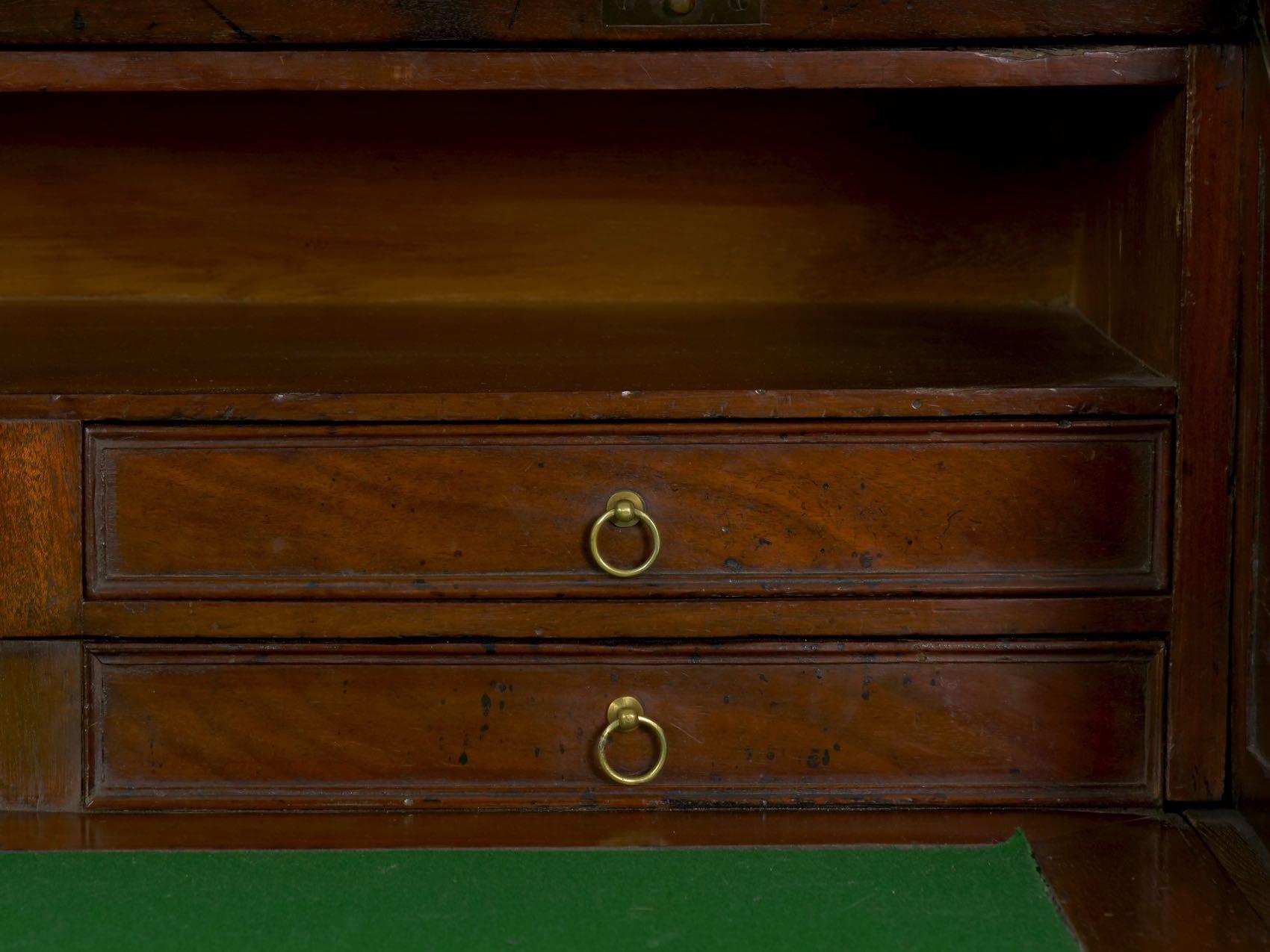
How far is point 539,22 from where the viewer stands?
1179mm

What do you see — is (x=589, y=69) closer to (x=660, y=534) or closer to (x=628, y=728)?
(x=660, y=534)

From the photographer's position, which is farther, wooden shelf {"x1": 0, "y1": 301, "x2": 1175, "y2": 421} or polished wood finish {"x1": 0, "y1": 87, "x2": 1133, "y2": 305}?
polished wood finish {"x1": 0, "y1": 87, "x2": 1133, "y2": 305}

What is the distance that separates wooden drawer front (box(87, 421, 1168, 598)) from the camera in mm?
1195

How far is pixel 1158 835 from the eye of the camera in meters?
1.19

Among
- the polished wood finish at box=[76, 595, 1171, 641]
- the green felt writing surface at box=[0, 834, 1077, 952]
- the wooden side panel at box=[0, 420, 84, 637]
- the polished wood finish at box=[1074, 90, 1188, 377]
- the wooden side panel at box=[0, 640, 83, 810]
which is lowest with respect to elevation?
the green felt writing surface at box=[0, 834, 1077, 952]

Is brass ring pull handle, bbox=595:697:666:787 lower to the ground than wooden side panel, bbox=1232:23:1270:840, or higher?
lower

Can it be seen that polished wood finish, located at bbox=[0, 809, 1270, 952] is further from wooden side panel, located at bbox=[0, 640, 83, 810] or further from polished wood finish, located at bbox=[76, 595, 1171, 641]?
polished wood finish, located at bbox=[76, 595, 1171, 641]

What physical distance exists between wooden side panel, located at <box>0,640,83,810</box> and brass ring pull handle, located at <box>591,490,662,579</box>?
0.47 m

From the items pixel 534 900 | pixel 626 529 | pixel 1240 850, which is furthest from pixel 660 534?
pixel 1240 850

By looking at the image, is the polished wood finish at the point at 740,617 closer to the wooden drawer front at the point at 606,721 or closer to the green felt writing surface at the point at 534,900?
the wooden drawer front at the point at 606,721

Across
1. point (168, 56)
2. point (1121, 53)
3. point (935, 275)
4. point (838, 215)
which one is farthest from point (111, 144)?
point (1121, 53)

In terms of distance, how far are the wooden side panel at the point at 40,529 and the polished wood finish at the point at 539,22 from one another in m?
0.36

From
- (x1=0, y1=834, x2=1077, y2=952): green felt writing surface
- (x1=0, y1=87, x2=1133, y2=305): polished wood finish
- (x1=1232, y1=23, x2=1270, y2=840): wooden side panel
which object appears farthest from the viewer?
(x1=0, y1=87, x2=1133, y2=305): polished wood finish

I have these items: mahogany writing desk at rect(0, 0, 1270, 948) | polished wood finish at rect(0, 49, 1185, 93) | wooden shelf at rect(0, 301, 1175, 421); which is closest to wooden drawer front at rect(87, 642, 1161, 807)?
mahogany writing desk at rect(0, 0, 1270, 948)
